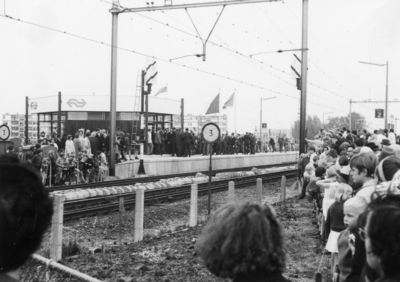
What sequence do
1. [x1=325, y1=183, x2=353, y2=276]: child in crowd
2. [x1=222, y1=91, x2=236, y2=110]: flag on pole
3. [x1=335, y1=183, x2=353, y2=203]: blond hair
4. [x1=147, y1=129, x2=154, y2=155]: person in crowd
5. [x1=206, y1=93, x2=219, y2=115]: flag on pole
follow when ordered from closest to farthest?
[x1=325, y1=183, x2=353, y2=276]: child in crowd
[x1=335, y1=183, x2=353, y2=203]: blond hair
[x1=147, y1=129, x2=154, y2=155]: person in crowd
[x1=206, y1=93, x2=219, y2=115]: flag on pole
[x1=222, y1=91, x2=236, y2=110]: flag on pole

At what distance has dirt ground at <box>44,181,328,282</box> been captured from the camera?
7117mm

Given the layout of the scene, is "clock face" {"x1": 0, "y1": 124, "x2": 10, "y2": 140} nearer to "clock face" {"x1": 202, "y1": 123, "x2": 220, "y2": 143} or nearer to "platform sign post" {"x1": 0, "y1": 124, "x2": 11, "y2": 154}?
"platform sign post" {"x1": 0, "y1": 124, "x2": 11, "y2": 154}

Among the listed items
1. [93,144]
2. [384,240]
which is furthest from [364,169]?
[93,144]

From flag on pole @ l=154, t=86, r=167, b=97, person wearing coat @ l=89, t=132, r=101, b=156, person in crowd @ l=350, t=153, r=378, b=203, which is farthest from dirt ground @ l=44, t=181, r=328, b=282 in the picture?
flag on pole @ l=154, t=86, r=167, b=97

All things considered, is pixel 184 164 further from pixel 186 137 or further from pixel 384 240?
pixel 384 240

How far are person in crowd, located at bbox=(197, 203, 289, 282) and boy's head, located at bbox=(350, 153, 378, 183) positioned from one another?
287 cm

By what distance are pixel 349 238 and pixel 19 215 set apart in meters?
3.19

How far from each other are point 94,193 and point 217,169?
15.6 m

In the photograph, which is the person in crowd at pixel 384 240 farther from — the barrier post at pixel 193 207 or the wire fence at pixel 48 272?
the barrier post at pixel 193 207

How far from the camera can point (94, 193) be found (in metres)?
15.9

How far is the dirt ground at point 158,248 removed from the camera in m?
7.12

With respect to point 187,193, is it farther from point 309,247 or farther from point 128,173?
point 309,247

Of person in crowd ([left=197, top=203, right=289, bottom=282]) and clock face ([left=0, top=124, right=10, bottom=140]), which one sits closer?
person in crowd ([left=197, top=203, right=289, bottom=282])

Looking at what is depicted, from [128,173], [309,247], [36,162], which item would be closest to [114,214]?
[36,162]
